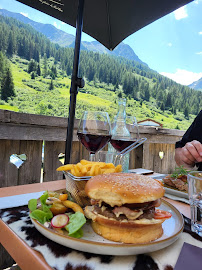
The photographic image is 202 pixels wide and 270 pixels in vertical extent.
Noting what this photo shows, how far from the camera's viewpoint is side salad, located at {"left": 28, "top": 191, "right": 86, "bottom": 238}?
0.53 metres

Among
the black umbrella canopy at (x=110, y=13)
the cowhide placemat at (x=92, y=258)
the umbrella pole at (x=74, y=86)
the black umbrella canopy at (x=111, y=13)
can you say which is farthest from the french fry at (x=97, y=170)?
the black umbrella canopy at (x=111, y=13)

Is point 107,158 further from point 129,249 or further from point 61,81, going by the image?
point 61,81

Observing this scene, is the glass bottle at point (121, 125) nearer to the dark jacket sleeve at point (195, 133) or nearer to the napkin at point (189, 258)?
the napkin at point (189, 258)

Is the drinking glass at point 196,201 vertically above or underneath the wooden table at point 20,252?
above

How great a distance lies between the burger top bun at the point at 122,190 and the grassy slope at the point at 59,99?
1671 cm

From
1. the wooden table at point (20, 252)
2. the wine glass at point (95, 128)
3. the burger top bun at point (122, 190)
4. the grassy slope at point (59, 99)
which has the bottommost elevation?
the wooden table at point (20, 252)

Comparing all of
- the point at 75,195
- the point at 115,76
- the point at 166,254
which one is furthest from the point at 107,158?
the point at 115,76

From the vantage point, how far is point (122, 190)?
58cm

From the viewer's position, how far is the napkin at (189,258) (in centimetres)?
44

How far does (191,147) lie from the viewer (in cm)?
137

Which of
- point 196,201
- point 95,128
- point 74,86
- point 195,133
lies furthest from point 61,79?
point 196,201

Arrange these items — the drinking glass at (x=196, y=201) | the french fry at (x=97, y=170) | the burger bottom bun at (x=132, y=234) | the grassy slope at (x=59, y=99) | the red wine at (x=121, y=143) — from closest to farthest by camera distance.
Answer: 1. the burger bottom bun at (x=132, y=234)
2. the drinking glass at (x=196, y=201)
3. the french fry at (x=97, y=170)
4. the red wine at (x=121, y=143)
5. the grassy slope at (x=59, y=99)

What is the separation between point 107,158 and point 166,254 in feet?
2.18

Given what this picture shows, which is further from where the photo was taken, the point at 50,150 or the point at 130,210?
the point at 50,150
